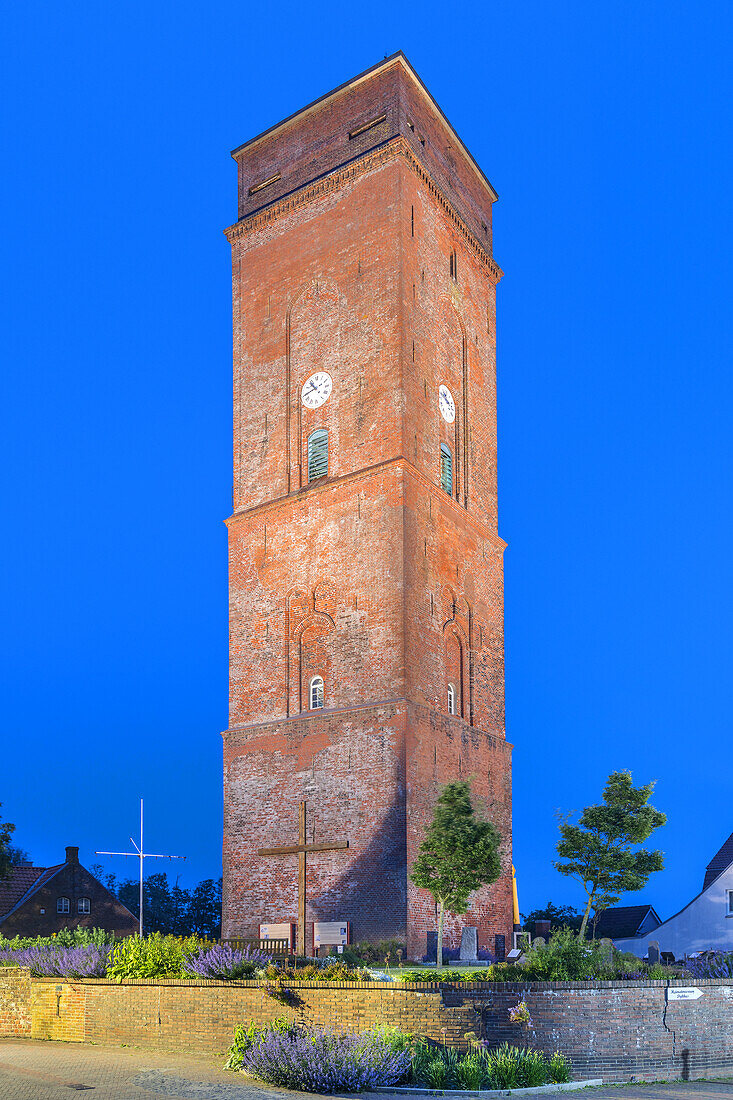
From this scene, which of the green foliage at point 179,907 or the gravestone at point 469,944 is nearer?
the gravestone at point 469,944

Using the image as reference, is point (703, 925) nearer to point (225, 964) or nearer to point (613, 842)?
point (613, 842)

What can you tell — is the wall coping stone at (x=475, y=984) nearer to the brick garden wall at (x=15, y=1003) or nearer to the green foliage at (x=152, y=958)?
the green foliage at (x=152, y=958)

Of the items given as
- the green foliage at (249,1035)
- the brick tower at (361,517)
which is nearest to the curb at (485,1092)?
the green foliage at (249,1035)

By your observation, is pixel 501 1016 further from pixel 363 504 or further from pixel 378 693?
pixel 363 504

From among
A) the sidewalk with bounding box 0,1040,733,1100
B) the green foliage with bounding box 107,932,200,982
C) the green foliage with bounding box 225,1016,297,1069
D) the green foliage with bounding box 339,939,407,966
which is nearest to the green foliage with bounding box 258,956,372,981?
the green foliage with bounding box 225,1016,297,1069

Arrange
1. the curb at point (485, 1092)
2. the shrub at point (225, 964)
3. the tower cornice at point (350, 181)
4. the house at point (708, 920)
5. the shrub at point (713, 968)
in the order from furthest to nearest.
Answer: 1. the house at point (708, 920)
2. the tower cornice at point (350, 181)
3. the shrub at point (713, 968)
4. the shrub at point (225, 964)
5. the curb at point (485, 1092)

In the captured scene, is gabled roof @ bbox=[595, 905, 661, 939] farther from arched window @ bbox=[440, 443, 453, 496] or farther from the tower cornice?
the tower cornice

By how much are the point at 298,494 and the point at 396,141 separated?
1213cm

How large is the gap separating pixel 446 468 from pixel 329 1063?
23487 millimetres

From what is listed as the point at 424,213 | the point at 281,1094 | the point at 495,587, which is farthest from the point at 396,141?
the point at 281,1094

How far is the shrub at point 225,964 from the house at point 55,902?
33.1m

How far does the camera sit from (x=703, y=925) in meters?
40.2

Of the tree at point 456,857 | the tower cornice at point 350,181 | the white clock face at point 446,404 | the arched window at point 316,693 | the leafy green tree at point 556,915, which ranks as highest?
the tower cornice at point 350,181

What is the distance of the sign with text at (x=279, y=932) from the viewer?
2981cm
